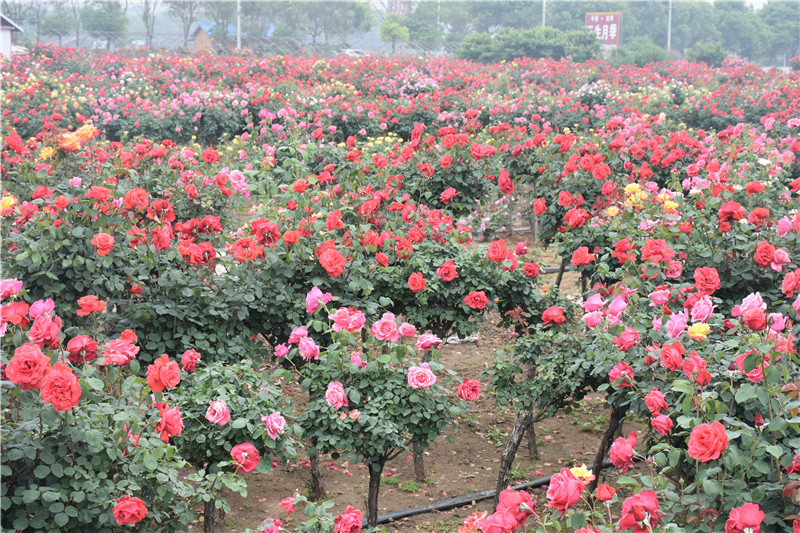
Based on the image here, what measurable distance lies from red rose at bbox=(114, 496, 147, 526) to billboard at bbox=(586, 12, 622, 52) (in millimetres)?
31270

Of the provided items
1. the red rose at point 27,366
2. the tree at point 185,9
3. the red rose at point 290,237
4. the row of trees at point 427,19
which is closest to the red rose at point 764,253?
the red rose at point 290,237

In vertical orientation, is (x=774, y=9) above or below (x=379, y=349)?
above

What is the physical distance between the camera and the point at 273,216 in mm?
3832

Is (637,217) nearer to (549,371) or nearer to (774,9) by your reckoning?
(549,371)

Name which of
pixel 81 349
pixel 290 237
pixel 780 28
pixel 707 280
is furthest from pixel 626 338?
pixel 780 28

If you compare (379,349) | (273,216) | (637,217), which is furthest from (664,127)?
(379,349)

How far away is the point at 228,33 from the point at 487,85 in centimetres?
2448

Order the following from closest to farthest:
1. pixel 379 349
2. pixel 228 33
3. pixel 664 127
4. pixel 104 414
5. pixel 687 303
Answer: pixel 104 414
pixel 687 303
pixel 379 349
pixel 664 127
pixel 228 33

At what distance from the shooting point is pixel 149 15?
3578cm

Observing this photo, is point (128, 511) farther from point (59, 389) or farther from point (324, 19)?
point (324, 19)

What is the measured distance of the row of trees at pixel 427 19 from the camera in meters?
35.4

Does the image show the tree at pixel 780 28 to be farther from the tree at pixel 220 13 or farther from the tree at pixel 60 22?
the tree at pixel 60 22

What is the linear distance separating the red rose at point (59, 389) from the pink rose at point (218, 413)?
0.69 m

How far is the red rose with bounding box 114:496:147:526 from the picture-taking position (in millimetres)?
1772
